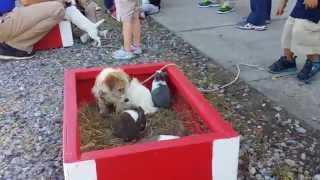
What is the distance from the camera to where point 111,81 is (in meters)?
2.95

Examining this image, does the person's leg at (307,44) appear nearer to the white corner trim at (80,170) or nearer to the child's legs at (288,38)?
the child's legs at (288,38)

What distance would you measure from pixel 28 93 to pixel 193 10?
3.44 meters

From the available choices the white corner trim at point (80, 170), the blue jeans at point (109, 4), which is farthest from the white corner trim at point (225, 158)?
the blue jeans at point (109, 4)

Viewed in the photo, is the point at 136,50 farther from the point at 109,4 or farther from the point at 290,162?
the point at 290,162

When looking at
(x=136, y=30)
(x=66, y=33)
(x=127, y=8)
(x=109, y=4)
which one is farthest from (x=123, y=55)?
(x=109, y=4)

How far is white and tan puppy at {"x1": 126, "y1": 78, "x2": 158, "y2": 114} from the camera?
10.0 feet

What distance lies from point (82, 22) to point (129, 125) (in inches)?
123

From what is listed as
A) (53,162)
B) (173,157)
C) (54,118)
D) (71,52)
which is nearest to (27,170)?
(53,162)

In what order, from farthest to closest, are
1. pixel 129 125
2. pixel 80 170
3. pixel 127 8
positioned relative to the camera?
1. pixel 127 8
2. pixel 129 125
3. pixel 80 170

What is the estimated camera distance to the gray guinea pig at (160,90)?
10.1 feet

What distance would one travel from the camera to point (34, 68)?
5074mm

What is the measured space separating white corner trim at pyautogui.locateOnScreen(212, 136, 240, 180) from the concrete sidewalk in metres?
1.36

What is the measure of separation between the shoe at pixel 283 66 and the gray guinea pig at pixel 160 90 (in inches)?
65.5

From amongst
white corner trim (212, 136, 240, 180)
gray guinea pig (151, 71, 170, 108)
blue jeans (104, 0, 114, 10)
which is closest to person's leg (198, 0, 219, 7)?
blue jeans (104, 0, 114, 10)
